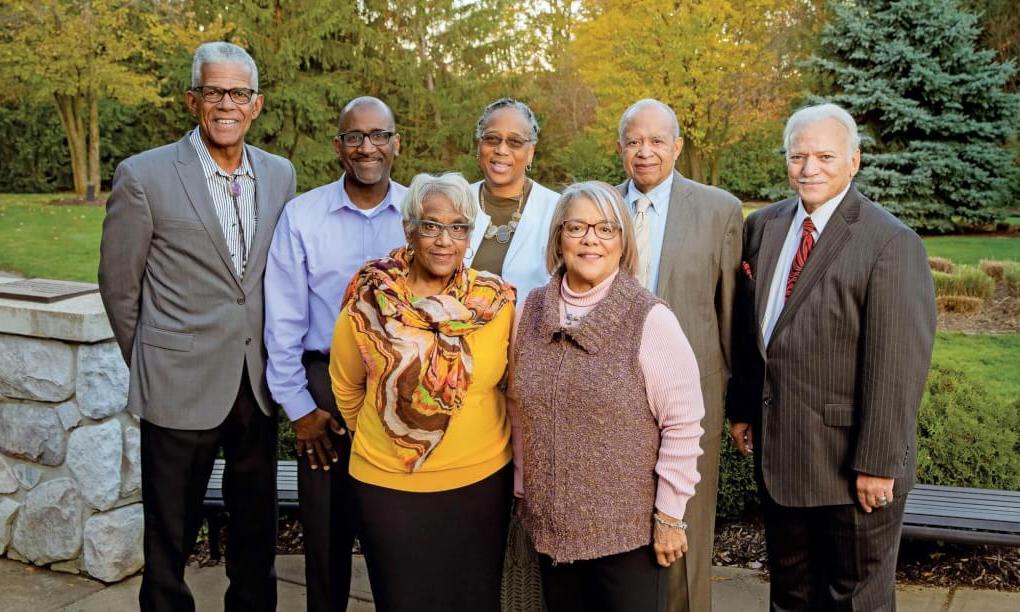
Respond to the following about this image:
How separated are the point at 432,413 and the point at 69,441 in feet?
7.57

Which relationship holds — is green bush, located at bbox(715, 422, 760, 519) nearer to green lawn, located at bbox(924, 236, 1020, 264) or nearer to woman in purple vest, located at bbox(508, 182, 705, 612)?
woman in purple vest, located at bbox(508, 182, 705, 612)

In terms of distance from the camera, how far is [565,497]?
237 centimetres

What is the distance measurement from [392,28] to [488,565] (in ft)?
68.9

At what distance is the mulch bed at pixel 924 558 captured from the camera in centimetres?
400

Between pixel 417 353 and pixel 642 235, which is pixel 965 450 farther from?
pixel 417 353

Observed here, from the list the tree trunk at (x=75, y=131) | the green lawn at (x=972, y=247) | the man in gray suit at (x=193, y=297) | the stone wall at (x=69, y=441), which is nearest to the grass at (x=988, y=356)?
the green lawn at (x=972, y=247)

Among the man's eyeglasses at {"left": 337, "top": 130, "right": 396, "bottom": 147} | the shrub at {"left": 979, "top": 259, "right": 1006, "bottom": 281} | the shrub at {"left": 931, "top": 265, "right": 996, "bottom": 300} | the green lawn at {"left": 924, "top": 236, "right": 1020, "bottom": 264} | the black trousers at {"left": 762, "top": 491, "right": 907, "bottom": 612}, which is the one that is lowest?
the black trousers at {"left": 762, "top": 491, "right": 907, "bottom": 612}

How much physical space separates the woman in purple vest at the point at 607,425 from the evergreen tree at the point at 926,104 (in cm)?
1221

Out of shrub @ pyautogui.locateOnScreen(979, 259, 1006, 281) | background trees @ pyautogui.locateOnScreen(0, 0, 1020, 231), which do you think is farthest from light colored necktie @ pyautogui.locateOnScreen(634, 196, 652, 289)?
background trees @ pyautogui.locateOnScreen(0, 0, 1020, 231)

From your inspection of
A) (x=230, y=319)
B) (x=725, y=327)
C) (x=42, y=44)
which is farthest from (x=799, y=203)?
(x=42, y=44)

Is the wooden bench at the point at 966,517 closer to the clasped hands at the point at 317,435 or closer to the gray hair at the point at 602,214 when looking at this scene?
the gray hair at the point at 602,214

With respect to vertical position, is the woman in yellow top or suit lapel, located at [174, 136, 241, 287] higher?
suit lapel, located at [174, 136, 241, 287]

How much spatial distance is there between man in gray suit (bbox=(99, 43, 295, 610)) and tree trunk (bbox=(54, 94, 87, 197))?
2024cm

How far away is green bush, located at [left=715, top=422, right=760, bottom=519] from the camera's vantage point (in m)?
4.39
